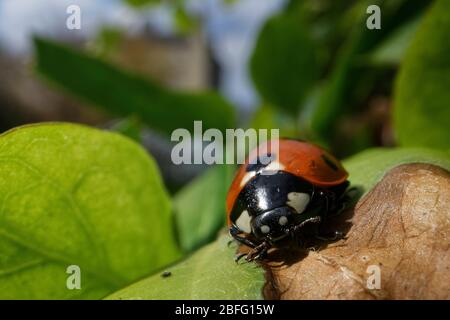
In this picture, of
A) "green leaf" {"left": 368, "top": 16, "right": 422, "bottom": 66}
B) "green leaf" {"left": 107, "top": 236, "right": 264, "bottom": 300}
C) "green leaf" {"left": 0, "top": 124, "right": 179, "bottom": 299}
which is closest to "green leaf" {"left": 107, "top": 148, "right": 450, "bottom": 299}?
"green leaf" {"left": 107, "top": 236, "right": 264, "bottom": 300}

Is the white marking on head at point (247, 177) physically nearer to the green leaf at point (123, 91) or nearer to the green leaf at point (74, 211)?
the green leaf at point (74, 211)

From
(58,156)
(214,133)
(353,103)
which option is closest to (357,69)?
(353,103)

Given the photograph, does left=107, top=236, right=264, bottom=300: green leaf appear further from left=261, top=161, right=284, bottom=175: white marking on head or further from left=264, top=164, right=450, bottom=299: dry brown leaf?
left=261, top=161, right=284, bottom=175: white marking on head

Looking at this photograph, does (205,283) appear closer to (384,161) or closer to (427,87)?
(384,161)

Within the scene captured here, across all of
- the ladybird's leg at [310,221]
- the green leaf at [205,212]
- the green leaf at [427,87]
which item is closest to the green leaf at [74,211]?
the green leaf at [205,212]

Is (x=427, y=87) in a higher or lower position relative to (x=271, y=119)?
higher

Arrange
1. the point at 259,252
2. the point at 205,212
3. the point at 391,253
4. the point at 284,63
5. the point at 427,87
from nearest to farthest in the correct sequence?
the point at 391,253 → the point at 259,252 → the point at 427,87 → the point at 205,212 → the point at 284,63

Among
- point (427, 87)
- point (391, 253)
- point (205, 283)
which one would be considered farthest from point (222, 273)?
point (427, 87)

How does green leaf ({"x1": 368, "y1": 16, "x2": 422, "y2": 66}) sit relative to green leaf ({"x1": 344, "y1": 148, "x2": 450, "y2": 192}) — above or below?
above
